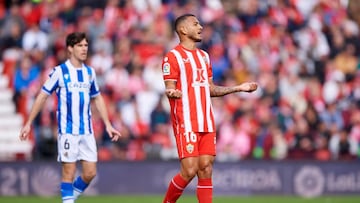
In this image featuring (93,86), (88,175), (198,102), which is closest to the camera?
(198,102)

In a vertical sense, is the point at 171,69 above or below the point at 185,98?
above

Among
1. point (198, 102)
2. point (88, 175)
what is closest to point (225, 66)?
point (88, 175)

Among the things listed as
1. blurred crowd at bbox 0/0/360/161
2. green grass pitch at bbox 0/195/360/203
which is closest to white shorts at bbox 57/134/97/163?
green grass pitch at bbox 0/195/360/203

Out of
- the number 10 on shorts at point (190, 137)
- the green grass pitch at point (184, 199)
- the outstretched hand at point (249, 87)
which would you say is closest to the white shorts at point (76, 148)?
the number 10 on shorts at point (190, 137)

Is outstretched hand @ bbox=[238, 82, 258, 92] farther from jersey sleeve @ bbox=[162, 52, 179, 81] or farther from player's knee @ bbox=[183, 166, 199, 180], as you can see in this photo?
player's knee @ bbox=[183, 166, 199, 180]

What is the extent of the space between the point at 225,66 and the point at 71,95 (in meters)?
9.57

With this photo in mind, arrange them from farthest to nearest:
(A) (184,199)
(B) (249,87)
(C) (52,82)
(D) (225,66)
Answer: (D) (225,66), (A) (184,199), (C) (52,82), (B) (249,87)

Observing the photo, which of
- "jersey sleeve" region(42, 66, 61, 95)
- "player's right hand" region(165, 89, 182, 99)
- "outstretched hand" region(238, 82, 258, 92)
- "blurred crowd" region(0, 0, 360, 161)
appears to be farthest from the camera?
"blurred crowd" region(0, 0, 360, 161)

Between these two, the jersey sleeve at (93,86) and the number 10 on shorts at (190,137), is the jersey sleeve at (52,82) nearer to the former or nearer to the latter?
the jersey sleeve at (93,86)

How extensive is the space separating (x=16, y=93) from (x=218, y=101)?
12.6 ft

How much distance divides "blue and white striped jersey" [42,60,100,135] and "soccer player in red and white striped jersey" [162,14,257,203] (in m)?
1.60

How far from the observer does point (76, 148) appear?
13398mm

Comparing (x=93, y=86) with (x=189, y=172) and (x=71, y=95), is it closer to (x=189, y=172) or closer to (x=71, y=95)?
(x=71, y=95)

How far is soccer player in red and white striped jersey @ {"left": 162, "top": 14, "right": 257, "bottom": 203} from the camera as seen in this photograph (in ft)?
39.6
